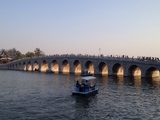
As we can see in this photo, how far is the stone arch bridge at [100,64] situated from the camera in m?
44.7

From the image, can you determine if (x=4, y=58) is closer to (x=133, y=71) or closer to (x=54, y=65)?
(x=54, y=65)

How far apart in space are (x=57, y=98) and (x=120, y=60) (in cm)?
2898

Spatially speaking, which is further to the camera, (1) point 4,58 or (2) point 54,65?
(1) point 4,58

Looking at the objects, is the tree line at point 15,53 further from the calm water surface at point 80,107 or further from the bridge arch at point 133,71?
the calm water surface at point 80,107

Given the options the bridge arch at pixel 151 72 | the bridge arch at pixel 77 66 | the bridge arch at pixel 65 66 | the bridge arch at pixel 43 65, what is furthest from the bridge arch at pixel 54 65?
the bridge arch at pixel 151 72

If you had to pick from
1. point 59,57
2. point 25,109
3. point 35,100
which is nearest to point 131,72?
point 59,57

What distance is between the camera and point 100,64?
189ft

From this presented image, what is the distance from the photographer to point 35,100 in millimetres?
22672

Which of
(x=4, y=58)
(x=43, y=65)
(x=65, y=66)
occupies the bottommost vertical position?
(x=65, y=66)

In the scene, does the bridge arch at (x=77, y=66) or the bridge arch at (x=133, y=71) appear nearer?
the bridge arch at (x=133, y=71)

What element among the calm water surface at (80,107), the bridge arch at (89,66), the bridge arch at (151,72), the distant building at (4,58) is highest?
the distant building at (4,58)

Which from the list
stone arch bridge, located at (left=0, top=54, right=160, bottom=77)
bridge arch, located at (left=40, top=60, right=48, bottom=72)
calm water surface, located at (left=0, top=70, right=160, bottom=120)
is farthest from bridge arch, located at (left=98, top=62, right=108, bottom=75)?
calm water surface, located at (left=0, top=70, right=160, bottom=120)

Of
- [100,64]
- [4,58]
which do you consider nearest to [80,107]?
[100,64]

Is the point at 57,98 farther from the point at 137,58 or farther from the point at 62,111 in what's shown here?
the point at 137,58
